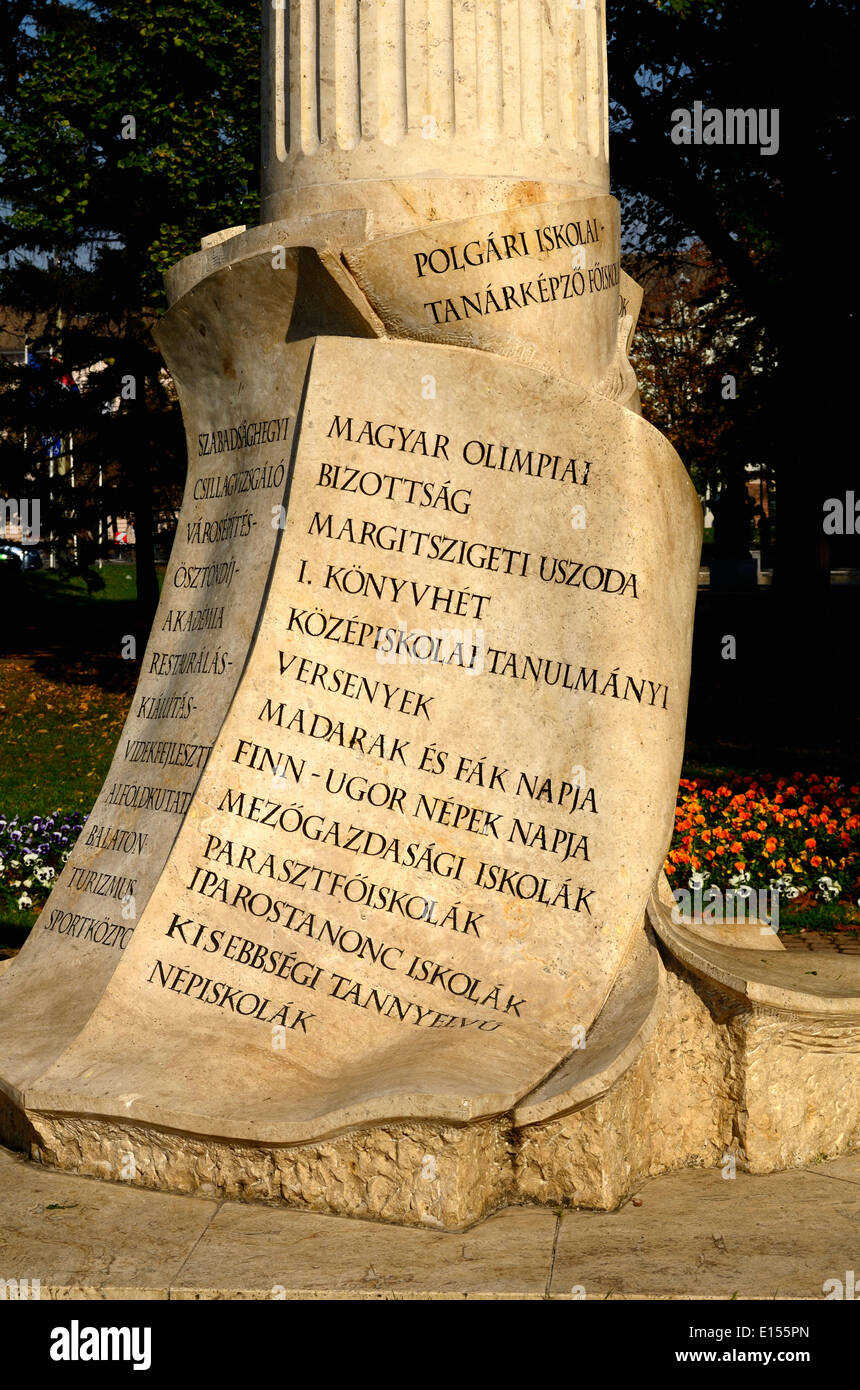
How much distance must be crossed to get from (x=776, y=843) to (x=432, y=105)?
18.3 ft

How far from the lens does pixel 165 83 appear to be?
17.1 metres

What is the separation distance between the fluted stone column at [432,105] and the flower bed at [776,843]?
4.25 metres

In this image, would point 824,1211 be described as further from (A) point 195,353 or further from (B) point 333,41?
(B) point 333,41

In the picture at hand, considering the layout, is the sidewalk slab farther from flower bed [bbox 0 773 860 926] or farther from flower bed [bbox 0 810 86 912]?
flower bed [bbox 0 810 86 912]

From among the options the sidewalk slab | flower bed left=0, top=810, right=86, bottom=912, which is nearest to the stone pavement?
the sidewalk slab

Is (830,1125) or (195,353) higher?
(195,353)

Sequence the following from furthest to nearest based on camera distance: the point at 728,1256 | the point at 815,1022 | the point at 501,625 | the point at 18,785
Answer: the point at 18,785, the point at 501,625, the point at 815,1022, the point at 728,1256

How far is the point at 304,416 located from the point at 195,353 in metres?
0.76

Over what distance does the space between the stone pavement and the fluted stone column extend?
300 cm

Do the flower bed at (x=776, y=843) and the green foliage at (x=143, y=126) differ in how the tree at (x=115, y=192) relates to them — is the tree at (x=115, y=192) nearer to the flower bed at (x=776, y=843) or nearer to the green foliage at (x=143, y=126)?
the green foliage at (x=143, y=126)

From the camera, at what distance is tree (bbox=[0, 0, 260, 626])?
16.6 meters

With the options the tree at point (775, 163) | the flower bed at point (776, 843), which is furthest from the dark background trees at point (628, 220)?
the flower bed at point (776, 843)

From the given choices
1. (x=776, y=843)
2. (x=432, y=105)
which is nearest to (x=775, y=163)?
(x=776, y=843)

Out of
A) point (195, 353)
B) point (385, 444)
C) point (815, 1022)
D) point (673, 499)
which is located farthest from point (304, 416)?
point (815, 1022)
